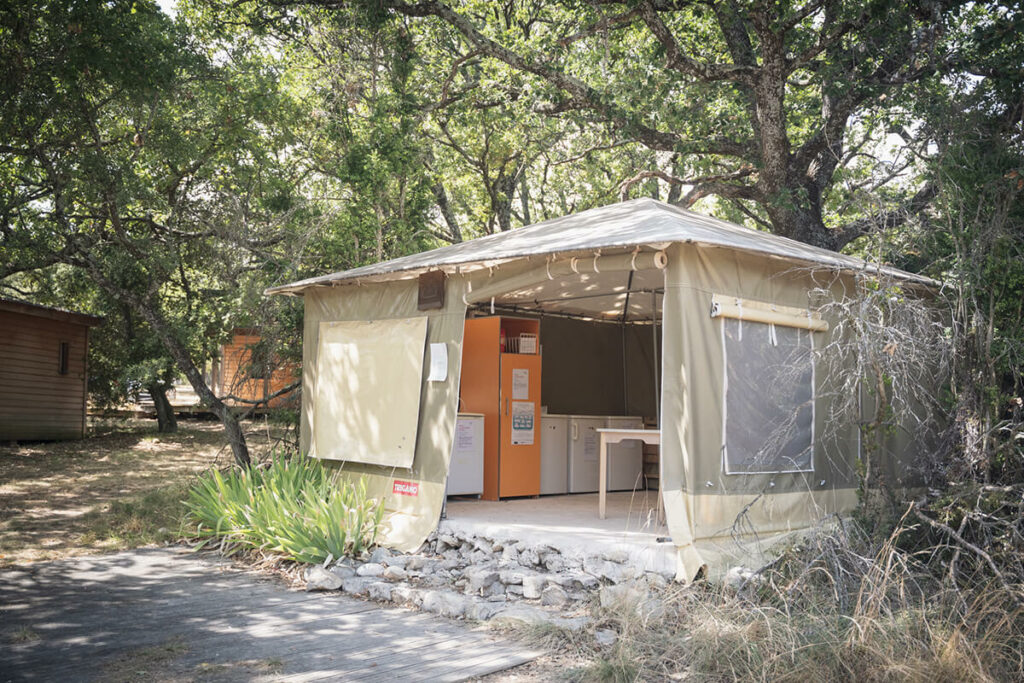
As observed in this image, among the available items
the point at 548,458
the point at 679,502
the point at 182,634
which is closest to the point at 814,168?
the point at 548,458

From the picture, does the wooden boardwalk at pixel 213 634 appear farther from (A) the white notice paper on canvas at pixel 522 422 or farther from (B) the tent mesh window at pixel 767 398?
(A) the white notice paper on canvas at pixel 522 422

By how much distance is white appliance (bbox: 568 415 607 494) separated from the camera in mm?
8961

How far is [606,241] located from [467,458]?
3162 mm

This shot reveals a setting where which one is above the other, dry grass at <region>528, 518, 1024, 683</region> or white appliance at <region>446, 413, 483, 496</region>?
white appliance at <region>446, 413, 483, 496</region>

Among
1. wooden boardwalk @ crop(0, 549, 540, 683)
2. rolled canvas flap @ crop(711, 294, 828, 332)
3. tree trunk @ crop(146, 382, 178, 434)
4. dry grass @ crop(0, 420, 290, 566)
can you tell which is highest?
rolled canvas flap @ crop(711, 294, 828, 332)

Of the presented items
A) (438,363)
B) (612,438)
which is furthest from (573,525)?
(438,363)

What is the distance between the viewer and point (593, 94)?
10000 mm

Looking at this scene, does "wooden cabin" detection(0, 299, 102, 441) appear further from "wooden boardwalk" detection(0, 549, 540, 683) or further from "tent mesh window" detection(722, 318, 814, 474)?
"tent mesh window" detection(722, 318, 814, 474)

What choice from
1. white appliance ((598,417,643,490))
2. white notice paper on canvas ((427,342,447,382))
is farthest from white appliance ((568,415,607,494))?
white notice paper on canvas ((427,342,447,382))

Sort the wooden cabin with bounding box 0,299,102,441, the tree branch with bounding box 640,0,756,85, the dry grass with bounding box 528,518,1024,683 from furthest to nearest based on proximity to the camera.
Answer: the wooden cabin with bounding box 0,299,102,441, the tree branch with bounding box 640,0,756,85, the dry grass with bounding box 528,518,1024,683

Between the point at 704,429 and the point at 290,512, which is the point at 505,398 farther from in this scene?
the point at 704,429

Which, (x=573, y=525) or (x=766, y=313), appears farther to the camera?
(x=573, y=525)

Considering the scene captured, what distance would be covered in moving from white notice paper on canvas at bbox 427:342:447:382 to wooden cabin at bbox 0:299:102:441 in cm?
1006

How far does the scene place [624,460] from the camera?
9375mm
